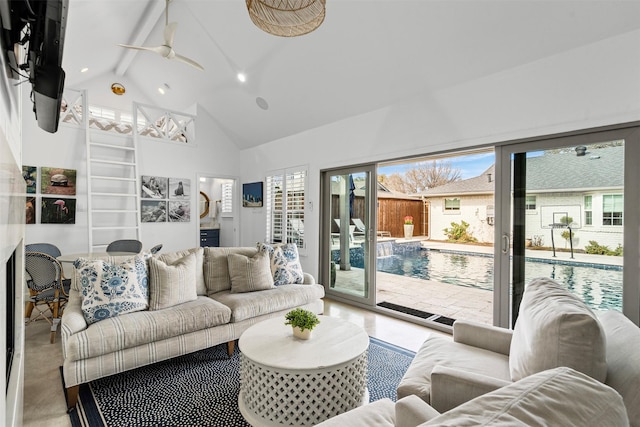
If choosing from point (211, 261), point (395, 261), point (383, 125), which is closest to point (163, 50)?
point (211, 261)

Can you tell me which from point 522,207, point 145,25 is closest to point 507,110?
point 522,207

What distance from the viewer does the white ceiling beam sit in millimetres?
4617

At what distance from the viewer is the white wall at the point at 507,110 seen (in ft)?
8.15

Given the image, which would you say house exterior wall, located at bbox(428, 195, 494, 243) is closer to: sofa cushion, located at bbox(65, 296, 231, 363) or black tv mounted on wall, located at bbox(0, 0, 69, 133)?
sofa cushion, located at bbox(65, 296, 231, 363)

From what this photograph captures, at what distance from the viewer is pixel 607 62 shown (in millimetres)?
2514

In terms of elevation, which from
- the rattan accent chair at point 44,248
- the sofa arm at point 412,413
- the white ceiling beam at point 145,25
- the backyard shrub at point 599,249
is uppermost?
the white ceiling beam at point 145,25

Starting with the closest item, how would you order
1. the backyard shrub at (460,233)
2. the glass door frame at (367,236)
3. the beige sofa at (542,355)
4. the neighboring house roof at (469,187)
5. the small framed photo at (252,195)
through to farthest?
the beige sofa at (542,355) < the glass door frame at (367,236) < the small framed photo at (252,195) < the neighboring house roof at (469,187) < the backyard shrub at (460,233)

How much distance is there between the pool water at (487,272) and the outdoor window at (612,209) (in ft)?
1.24

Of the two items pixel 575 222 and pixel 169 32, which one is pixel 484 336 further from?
pixel 169 32

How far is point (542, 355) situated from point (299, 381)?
1211mm

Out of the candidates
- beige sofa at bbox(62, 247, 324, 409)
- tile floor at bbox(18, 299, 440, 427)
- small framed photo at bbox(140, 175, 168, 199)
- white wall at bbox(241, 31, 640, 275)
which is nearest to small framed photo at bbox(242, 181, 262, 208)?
small framed photo at bbox(140, 175, 168, 199)

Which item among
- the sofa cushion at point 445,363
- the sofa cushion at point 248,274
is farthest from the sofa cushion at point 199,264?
the sofa cushion at point 445,363

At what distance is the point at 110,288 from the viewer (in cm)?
253

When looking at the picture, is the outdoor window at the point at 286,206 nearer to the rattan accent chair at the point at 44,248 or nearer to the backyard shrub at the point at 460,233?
the rattan accent chair at the point at 44,248
